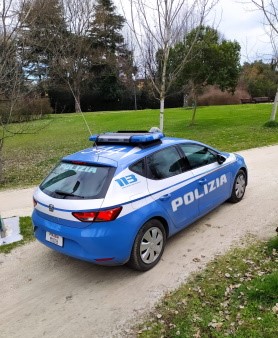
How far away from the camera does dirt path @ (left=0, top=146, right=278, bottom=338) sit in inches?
128

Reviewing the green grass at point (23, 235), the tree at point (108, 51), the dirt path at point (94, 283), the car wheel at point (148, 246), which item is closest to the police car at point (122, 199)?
the car wheel at point (148, 246)

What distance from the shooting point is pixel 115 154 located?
4133 millimetres

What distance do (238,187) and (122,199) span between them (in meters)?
3.06

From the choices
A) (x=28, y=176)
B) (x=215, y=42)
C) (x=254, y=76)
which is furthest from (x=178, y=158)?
(x=254, y=76)

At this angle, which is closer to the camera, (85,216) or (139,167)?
(85,216)

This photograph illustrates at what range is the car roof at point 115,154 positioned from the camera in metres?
3.96

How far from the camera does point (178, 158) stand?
4648mm

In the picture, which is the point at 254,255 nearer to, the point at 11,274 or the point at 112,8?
the point at 11,274

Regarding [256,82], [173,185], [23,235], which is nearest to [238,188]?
[173,185]

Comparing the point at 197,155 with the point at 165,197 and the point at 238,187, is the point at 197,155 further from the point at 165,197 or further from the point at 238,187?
the point at 238,187

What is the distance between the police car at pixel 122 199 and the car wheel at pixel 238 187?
110cm

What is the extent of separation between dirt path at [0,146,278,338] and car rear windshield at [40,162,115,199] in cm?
108

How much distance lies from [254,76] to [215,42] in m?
31.5

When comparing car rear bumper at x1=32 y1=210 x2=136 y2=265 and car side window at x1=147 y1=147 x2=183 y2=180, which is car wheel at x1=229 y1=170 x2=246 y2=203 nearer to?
car side window at x1=147 y1=147 x2=183 y2=180
